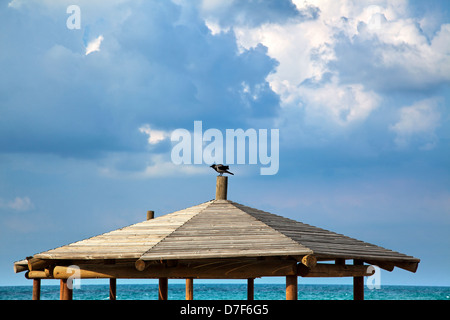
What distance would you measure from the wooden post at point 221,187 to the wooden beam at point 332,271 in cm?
301

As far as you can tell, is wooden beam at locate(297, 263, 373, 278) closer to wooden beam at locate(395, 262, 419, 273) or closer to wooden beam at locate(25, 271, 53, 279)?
wooden beam at locate(395, 262, 419, 273)

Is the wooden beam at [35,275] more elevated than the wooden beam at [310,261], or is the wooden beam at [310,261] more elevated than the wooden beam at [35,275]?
the wooden beam at [310,261]

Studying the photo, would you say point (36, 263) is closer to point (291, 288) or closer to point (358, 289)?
point (291, 288)

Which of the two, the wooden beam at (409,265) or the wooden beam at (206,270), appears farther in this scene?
the wooden beam at (409,265)

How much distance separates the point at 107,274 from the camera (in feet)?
41.9

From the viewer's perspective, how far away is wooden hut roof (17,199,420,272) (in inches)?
452

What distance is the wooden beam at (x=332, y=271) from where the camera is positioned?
38.2 feet

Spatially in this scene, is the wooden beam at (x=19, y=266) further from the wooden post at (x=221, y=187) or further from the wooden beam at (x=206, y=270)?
the wooden post at (x=221, y=187)

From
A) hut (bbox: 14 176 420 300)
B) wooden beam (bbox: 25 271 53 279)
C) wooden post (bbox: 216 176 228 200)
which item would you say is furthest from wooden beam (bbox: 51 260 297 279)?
wooden beam (bbox: 25 271 53 279)

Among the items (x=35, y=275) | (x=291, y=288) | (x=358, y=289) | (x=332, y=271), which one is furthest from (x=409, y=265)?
(x=35, y=275)

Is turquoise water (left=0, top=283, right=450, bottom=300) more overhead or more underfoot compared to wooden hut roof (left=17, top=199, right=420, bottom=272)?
more underfoot

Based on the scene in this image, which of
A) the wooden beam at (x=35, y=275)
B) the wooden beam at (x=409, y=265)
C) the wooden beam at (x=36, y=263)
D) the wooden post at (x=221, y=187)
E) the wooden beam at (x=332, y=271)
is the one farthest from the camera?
the wooden beam at (x=35, y=275)

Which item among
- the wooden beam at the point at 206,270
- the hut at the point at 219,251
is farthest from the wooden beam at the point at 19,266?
the wooden beam at the point at 206,270

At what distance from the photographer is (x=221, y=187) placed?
14.5 metres
